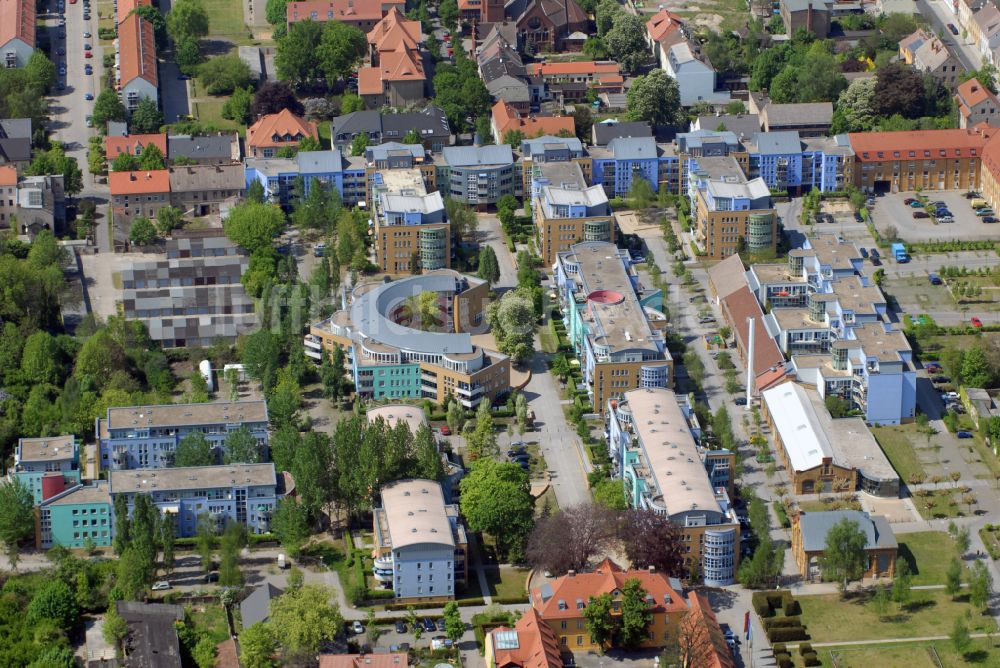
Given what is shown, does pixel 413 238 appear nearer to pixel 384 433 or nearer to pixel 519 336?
pixel 519 336

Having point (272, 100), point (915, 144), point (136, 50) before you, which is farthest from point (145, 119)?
point (915, 144)

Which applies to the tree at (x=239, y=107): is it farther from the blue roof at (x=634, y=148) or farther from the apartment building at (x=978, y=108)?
the apartment building at (x=978, y=108)

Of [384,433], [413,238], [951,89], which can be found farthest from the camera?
[951,89]

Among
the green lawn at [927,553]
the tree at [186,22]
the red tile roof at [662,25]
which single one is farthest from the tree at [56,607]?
the red tile roof at [662,25]

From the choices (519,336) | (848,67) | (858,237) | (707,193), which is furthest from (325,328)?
(848,67)

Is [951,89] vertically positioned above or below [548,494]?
above

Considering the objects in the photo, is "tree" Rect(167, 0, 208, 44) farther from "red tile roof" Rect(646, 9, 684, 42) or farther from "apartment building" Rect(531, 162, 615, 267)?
"apartment building" Rect(531, 162, 615, 267)

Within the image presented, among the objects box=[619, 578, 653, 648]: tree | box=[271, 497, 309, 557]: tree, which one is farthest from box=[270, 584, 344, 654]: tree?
box=[619, 578, 653, 648]: tree
